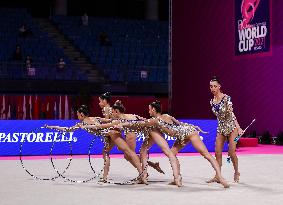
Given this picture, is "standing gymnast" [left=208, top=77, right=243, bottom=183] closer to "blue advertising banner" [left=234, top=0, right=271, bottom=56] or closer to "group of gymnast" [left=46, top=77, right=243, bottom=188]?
"group of gymnast" [left=46, top=77, right=243, bottom=188]

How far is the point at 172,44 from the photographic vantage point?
80.1 ft

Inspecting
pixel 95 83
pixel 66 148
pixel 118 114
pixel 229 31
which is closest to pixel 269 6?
pixel 229 31

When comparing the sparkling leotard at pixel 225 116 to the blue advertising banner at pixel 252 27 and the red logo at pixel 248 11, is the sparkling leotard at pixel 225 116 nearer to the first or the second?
the blue advertising banner at pixel 252 27

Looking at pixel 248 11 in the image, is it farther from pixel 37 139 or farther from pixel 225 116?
pixel 225 116

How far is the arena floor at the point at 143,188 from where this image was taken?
761 cm

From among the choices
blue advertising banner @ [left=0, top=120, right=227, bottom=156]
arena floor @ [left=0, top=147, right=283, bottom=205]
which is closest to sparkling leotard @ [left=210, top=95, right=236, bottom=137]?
arena floor @ [left=0, top=147, right=283, bottom=205]

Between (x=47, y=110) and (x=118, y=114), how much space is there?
17113 millimetres

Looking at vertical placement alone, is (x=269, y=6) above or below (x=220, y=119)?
above

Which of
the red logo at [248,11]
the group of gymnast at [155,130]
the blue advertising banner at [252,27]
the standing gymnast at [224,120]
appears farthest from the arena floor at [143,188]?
the red logo at [248,11]

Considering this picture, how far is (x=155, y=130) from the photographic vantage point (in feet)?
30.1

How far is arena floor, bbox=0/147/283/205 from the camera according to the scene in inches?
299

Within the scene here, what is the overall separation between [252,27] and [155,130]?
11474 millimetres

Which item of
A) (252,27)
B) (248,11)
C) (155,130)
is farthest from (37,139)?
(248,11)

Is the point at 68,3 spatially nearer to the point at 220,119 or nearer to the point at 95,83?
the point at 95,83
